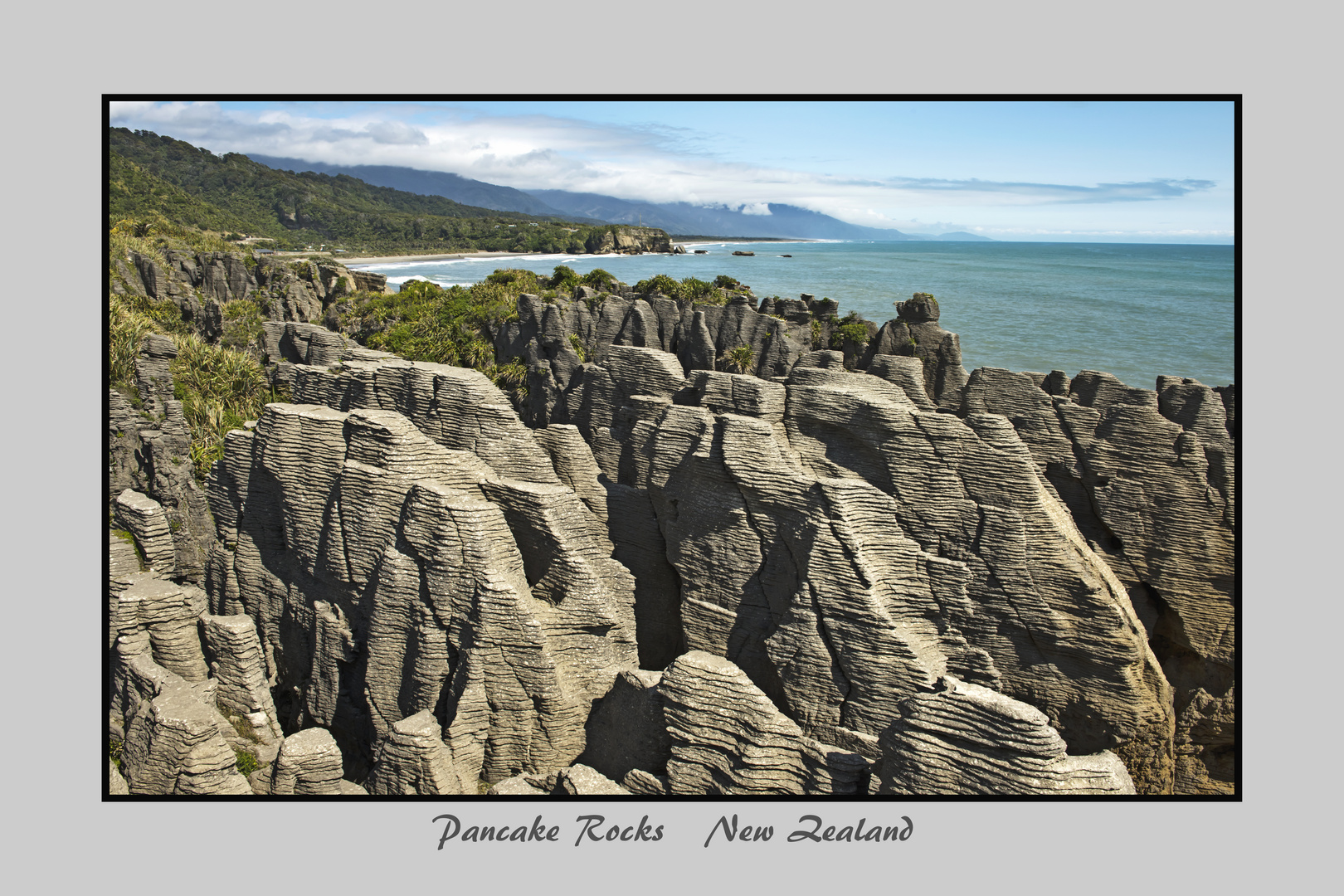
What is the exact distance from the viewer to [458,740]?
31.0 ft

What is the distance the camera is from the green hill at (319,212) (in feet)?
211

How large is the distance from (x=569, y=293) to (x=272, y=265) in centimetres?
2238

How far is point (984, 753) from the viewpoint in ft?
23.4

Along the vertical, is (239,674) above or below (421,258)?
below

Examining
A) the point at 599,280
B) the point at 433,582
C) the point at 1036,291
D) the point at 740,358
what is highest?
the point at 1036,291

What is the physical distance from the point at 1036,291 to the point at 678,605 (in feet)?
179

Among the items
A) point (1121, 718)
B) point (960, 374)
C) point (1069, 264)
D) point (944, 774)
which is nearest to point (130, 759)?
point (944, 774)

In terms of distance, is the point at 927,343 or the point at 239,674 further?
the point at 927,343

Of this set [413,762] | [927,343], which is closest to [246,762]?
[413,762]

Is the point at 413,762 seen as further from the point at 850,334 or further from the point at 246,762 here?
the point at 850,334

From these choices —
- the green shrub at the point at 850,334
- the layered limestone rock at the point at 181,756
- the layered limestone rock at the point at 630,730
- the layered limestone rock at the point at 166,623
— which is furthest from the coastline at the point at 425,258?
the layered limestone rock at the point at 630,730

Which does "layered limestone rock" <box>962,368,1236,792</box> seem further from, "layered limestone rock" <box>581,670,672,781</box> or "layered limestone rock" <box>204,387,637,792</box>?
"layered limestone rock" <box>204,387,637,792</box>

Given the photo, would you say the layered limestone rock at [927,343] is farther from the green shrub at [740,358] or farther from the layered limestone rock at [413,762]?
the layered limestone rock at [413,762]

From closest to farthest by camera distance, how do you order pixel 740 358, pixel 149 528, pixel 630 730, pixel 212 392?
pixel 630 730
pixel 149 528
pixel 212 392
pixel 740 358
